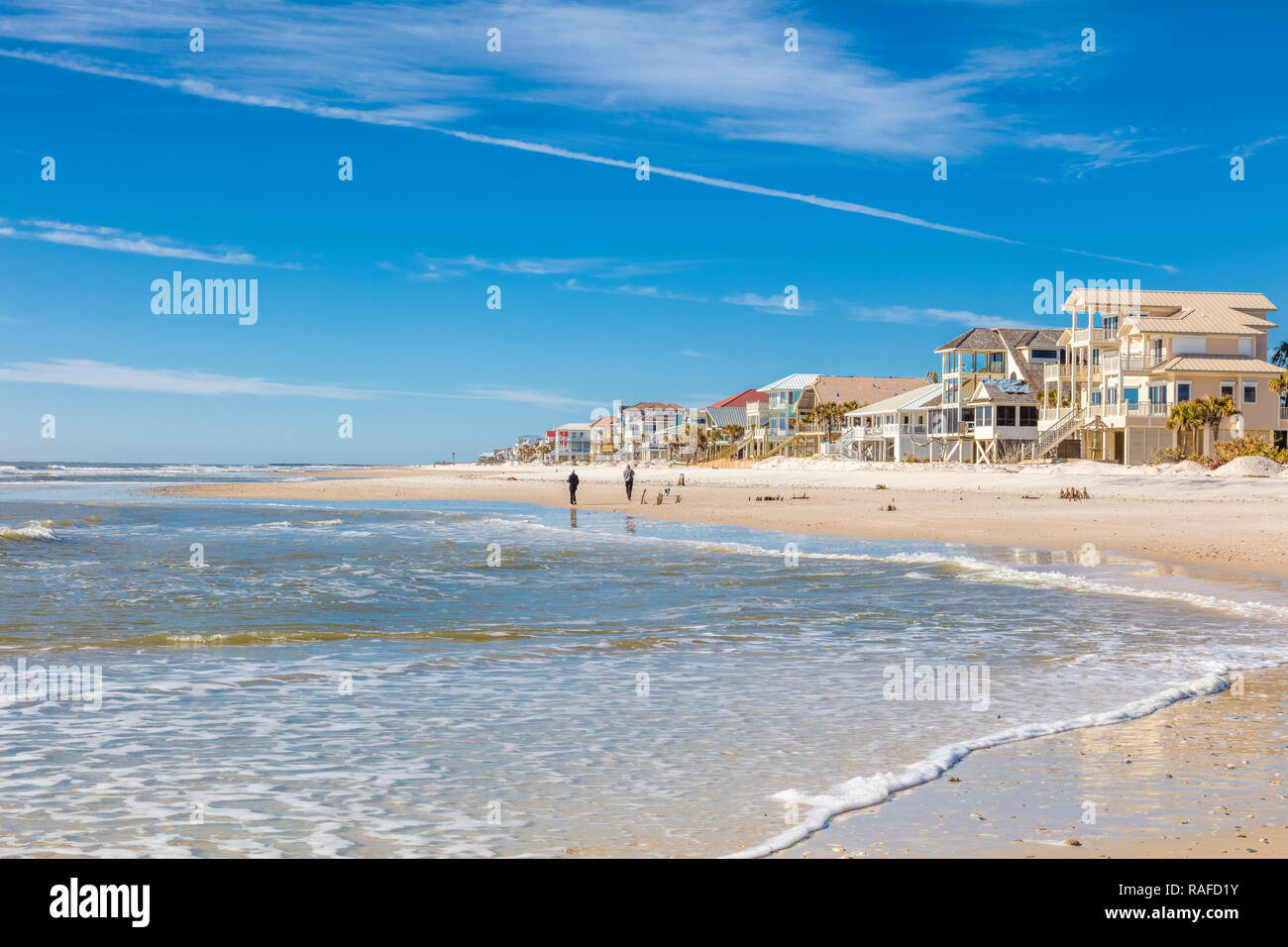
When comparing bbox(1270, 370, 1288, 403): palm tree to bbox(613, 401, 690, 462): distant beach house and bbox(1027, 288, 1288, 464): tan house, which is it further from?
bbox(613, 401, 690, 462): distant beach house

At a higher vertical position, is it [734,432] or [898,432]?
[734,432]

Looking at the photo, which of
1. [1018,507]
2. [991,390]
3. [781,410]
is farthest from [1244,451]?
[781,410]

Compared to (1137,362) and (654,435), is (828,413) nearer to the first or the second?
(1137,362)

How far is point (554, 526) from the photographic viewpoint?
3347cm

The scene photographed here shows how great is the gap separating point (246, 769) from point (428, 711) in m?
1.93

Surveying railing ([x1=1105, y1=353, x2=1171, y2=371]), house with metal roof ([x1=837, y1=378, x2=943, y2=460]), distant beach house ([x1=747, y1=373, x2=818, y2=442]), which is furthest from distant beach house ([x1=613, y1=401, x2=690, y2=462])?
railing ([x1=1105, y1=353, x2=1171, y2=371])

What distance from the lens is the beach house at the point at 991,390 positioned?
76.1 metres

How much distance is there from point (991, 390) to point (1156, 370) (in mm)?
17054

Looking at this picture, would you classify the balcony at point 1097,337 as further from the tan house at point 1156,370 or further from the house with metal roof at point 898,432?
the house with metal roof at point 898,432

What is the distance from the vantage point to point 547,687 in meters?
9.43

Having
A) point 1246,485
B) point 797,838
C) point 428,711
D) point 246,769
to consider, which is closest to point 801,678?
point 428,711

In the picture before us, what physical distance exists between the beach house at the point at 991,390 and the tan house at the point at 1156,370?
560cm

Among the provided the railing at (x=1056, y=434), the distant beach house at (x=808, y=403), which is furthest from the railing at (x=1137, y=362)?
the distant beach house at (x=808, y=403)
